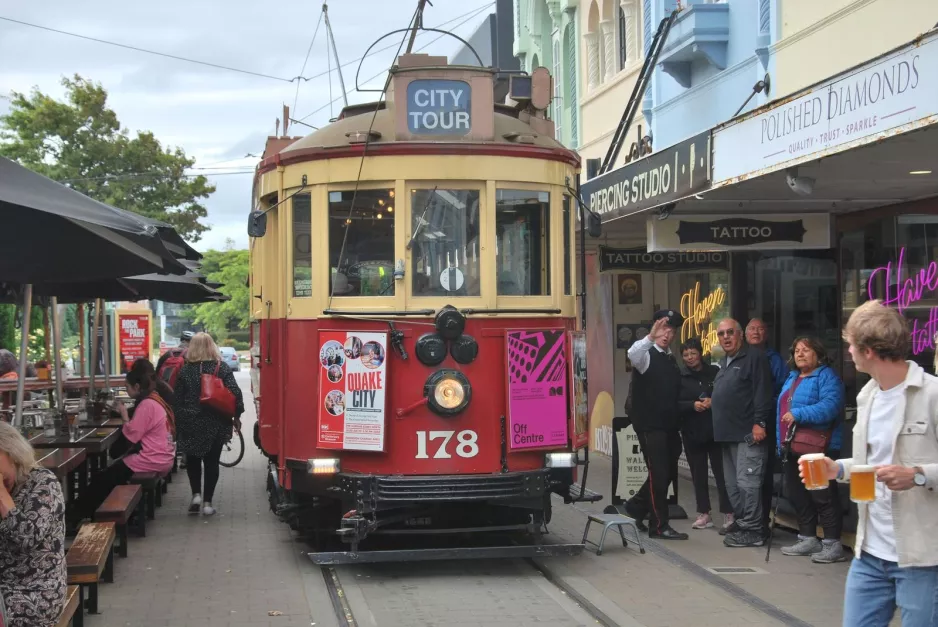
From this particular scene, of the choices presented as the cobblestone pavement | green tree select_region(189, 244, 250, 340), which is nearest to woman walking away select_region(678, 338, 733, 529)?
the cobblestone pavement

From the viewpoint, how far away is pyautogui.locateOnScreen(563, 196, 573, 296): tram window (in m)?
8.84

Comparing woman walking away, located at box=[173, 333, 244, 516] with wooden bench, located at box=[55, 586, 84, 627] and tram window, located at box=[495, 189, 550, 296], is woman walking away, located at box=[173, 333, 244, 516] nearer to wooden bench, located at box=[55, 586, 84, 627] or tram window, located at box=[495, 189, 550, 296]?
tram window, located at box=[495, 189, 550, 296]

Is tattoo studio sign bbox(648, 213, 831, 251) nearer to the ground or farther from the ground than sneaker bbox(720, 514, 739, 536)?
farther from the ground

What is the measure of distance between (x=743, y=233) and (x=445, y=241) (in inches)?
121

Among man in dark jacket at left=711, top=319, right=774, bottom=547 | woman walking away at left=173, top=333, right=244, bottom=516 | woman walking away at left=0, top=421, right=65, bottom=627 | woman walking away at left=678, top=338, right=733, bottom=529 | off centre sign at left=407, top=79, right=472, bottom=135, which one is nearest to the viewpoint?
woman walking away at left=0, top=421, right=65, bottom=627

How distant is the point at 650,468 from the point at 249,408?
22.5 meters

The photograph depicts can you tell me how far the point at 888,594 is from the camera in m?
4.32

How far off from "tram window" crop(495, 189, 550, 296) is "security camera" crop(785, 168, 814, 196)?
1769mm

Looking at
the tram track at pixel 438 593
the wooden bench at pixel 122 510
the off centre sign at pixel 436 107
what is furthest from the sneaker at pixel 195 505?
the off centre sign at pixel 436 107

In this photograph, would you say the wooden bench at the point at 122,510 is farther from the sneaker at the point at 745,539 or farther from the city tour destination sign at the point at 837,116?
the city tour destination sign at the point at 837,116

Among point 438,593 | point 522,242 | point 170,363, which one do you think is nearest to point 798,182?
point 522,242

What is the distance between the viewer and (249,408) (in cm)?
3100

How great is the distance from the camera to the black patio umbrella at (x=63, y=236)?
20.1 feet

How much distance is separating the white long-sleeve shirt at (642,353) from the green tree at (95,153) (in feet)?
83.5
